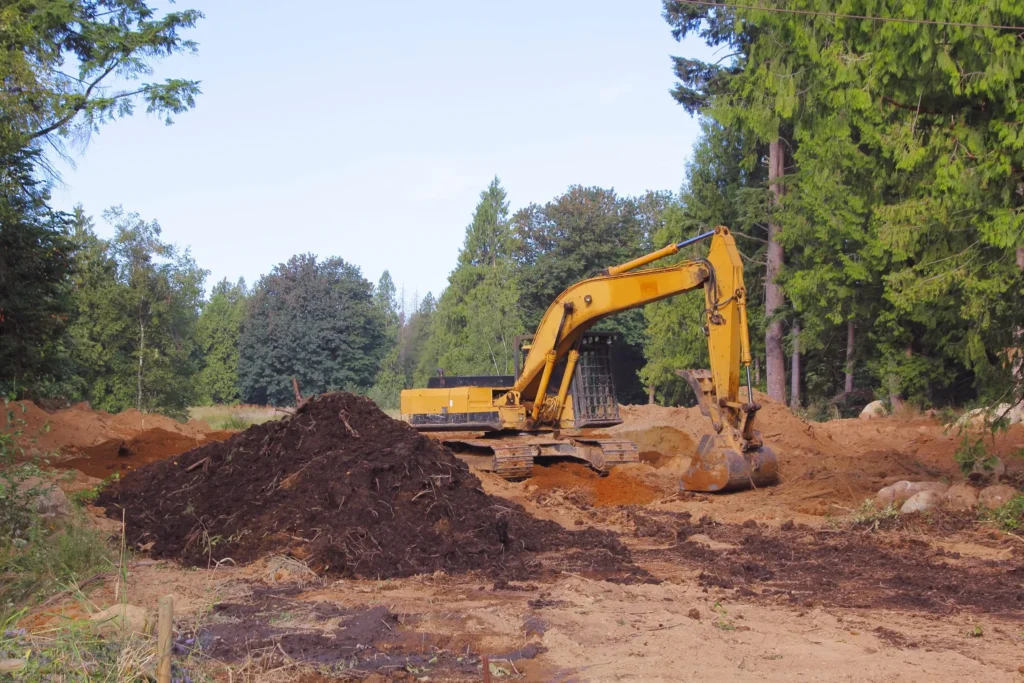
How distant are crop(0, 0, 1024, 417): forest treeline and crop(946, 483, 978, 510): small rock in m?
1.16

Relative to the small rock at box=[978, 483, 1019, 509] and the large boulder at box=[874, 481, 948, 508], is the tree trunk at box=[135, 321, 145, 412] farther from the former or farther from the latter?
the small rock at box=[978, 483, 1019, 509]

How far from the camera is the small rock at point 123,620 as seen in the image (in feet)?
17.9

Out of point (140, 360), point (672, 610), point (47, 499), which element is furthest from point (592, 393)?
point (140, 360)

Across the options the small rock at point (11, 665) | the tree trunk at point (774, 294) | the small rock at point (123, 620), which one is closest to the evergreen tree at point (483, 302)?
the tree trunk at point (774, 294)

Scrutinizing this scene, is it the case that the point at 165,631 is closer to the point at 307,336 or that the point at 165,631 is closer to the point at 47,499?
the point at 47,499

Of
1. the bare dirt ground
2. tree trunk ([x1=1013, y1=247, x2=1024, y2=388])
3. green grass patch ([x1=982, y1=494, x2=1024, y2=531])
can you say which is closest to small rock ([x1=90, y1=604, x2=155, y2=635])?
the bare dirt ground

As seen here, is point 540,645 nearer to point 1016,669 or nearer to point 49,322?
point 1016,669

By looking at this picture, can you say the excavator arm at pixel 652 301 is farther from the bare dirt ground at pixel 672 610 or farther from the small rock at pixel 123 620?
the small rock at pixel 123 620

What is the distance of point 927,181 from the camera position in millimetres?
11695

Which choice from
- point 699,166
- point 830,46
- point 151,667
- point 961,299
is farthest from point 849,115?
point 699,166

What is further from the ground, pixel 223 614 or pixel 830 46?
pixel 830 46

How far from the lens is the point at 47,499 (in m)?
8.72

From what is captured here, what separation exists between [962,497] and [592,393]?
20.5 feet

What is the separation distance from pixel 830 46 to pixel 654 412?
41.6 feet
